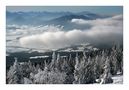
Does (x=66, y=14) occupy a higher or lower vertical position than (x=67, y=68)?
higher

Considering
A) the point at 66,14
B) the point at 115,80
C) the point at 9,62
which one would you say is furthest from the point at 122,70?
the point at 9,62
